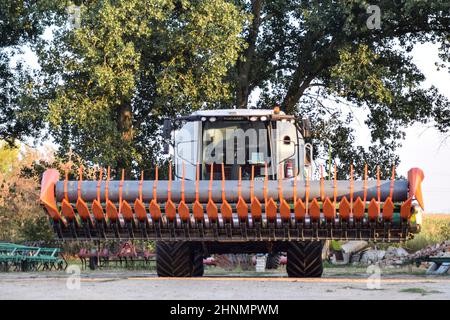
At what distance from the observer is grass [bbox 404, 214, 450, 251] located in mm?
34312

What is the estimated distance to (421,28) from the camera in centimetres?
3105

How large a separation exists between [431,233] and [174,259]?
23.8m

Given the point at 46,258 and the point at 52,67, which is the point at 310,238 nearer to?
the point at 46,258

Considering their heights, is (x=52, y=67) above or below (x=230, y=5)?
below

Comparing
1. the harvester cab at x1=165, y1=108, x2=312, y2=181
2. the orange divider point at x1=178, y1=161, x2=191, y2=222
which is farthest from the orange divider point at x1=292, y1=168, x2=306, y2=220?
the harvester cab at x1=165, y1=108, x2=312, y2=181

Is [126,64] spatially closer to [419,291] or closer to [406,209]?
[406,209]

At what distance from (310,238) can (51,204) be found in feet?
13.3

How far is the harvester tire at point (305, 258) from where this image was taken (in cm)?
1579

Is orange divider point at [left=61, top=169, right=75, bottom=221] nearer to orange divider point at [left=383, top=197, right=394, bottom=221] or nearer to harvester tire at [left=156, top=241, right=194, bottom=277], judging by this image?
harvester tire at [left=156, top=241, right=194, bottom=277]

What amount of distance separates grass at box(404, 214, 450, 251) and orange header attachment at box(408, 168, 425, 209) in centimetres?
1994

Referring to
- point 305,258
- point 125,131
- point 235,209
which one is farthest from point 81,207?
point 125,131

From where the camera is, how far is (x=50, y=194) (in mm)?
14945

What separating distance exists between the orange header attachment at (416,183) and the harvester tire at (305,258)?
208cm
